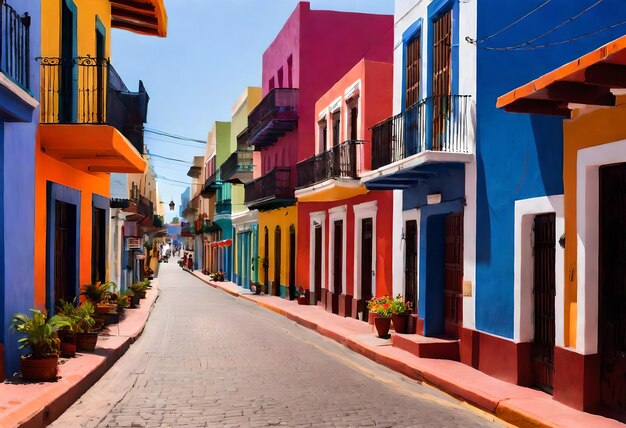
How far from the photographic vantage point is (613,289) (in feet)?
25.2

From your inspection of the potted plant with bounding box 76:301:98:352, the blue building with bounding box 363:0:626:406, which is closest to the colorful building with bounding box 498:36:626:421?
the blue building with bounding box 363:0:626:406

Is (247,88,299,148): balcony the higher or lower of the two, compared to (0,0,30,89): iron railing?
higher

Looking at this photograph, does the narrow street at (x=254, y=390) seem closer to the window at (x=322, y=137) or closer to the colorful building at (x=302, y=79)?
the window at (x=322, y=137)

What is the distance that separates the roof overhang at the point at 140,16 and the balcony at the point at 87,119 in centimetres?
233

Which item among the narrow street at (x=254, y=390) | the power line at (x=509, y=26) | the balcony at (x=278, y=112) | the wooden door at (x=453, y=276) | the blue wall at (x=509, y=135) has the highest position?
the balcony at (x=278, y=112)

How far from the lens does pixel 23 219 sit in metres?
9.45

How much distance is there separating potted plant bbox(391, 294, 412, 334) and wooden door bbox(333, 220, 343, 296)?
694 centimetres

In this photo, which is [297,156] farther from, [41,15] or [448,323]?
[41,15]

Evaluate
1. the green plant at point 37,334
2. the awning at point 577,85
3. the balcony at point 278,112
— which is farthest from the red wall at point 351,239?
the green plant at point 37,334

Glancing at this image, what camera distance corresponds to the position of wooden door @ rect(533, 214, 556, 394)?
29.7ft

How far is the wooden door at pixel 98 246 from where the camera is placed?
16.1 m

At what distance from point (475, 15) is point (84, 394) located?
7.49m

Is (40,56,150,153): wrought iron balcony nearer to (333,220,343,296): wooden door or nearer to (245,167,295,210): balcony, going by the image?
(333,220,343,296): wooden door

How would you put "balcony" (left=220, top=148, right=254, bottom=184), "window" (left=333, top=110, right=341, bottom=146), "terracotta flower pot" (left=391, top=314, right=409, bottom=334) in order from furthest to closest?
1. "balcony" (left=220, top=148, right=254, bottom=184)
2. "window" (left=333, top=110, right=341, bottom=146)
3. "terracotta flower pot" (left=391, top=314, right=409, bottom=334)
